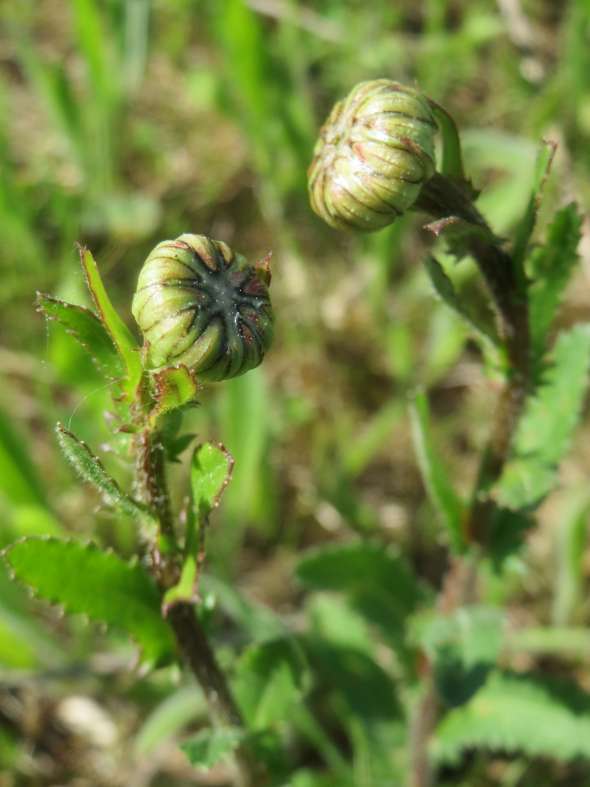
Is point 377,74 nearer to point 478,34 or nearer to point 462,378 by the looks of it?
point 478,34

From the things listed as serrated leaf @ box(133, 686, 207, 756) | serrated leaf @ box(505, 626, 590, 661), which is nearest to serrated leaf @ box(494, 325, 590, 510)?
serrated leaf @ box(505, 626, 590, 661)

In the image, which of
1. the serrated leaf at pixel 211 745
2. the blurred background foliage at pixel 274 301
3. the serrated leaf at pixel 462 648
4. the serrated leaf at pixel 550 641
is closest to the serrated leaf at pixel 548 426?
the serrated leaf at pixel 462 648

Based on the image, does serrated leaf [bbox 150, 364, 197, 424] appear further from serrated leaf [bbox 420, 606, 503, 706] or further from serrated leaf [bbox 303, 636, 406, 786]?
serrated leaf [bbox 303, 636, 406, 786]

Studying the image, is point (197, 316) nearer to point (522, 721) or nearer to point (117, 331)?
point (117, 331)

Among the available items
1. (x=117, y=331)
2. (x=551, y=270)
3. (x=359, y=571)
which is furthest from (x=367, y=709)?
(x=117, y=331)

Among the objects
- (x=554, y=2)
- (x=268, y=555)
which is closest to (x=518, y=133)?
(x=554, y=2)

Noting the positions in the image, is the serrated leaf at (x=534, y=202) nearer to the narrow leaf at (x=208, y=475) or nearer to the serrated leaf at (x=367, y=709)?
the narrow leaf at (x=208, y=475)
